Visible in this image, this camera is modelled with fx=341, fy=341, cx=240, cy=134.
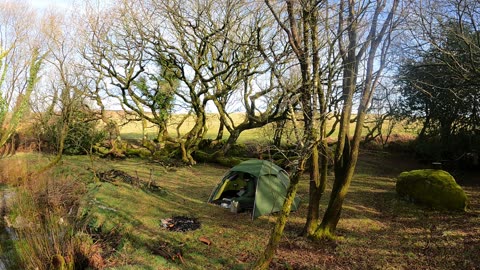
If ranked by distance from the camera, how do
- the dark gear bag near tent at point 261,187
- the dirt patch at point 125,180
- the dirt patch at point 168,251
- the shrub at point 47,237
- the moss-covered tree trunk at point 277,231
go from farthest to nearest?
the dirt patch at point 125,180 → the dark gear bag near tent at point 261,187 → the dirt patch at point 168,251 → the shrub at point 47,237 → the moss-covered tree trunk at point 277,231

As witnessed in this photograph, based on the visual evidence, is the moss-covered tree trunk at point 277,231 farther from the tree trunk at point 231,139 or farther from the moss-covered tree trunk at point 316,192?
the tree trunk at point 231,139

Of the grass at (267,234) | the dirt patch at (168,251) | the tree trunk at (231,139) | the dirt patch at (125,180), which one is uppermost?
the tree trunk at (231,139)

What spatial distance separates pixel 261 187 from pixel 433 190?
5432 millimetres

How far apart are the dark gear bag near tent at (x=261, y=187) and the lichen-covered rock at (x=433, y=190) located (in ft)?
12.4

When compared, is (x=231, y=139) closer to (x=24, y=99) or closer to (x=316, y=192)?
(x=24, y=99)

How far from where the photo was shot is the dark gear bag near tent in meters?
10.2

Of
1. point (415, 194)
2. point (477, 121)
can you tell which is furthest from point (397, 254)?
point (477, 121)

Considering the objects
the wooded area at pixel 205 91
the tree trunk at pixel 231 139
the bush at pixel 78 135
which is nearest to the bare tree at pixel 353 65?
the wooded area at pixel 205 91

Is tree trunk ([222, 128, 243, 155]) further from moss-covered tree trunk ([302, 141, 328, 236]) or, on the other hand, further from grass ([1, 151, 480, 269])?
moss-covered tree trunk ([302, 141, 328, 236])

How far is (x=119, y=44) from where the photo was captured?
1936 cm

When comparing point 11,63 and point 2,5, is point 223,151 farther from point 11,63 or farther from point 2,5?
point 2,5

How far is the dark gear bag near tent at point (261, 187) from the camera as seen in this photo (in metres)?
10.2

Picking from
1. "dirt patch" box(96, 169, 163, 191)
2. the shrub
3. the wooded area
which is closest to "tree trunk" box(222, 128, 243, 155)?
the wooded area

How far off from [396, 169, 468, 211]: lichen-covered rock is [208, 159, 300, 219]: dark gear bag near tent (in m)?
3.78
